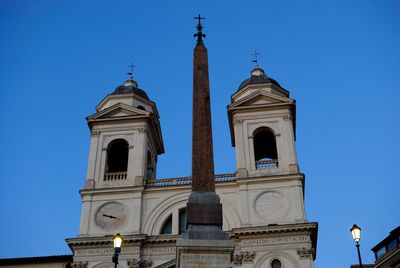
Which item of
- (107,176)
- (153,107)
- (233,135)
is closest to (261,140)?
(233,135)

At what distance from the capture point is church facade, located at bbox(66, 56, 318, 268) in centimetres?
3350

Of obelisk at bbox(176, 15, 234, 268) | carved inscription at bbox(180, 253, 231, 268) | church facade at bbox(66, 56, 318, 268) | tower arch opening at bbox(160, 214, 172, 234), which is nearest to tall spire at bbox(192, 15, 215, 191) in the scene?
obelisk at bbox(176, 15, 234, 268)

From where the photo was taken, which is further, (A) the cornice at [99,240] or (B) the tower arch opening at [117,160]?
(B) the tower arch opening at [117,160]

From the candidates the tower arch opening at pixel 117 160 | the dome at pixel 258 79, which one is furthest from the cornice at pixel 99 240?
the dome at pixel 258 79

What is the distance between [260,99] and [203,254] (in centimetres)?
2355

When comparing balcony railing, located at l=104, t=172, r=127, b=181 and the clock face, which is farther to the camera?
balcony railing, located at l=104, t=172, r=127, b=181

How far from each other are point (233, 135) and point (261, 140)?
217 cm

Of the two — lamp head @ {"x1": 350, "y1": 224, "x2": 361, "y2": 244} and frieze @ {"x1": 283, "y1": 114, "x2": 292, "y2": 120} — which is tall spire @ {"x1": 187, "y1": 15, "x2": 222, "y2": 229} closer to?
lamp head @ {"x1": 350, "y1": 224, "x2": 361, "y2": 244}

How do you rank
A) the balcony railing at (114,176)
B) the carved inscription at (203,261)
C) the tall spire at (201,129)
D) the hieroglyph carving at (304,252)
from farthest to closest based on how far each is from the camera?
1. the balcony railing at (114,176)
2. the hieroglyph carving at (304,252)
3. the tall spire at (201,129)
4. the carved inscription at (203,261)

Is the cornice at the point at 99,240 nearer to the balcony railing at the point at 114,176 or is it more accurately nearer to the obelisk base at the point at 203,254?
the balcony railing at the point at 114,176

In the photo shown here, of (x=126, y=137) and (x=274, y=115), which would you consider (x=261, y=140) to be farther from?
(x=126, y=137)

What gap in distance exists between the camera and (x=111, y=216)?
3569cm

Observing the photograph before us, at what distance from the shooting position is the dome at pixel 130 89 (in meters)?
41.7

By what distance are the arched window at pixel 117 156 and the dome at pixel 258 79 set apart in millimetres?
9242
